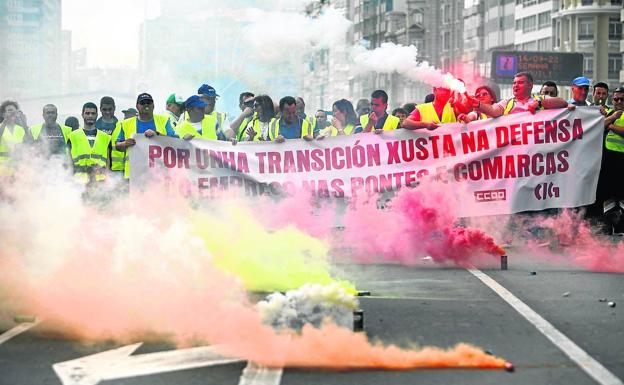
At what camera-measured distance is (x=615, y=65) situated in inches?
3634

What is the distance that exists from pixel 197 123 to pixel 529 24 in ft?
299

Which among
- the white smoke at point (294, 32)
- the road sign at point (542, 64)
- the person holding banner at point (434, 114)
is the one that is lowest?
the person holding banner at point (434, 114)

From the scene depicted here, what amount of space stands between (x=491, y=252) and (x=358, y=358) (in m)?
6.37

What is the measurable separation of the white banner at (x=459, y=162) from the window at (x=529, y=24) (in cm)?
8916

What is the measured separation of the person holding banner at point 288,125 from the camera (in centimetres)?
1562

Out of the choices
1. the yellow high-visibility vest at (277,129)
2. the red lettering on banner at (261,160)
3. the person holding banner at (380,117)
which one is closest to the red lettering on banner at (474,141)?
the person holding banner at (380,117)

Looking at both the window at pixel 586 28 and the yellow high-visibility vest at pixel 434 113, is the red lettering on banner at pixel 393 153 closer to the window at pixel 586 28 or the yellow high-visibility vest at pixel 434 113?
the yellow high-visibility vest at pixel 434 113

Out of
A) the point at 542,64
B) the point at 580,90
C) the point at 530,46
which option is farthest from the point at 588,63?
the point at 580,90

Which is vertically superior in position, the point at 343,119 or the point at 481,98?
the point at 481,98

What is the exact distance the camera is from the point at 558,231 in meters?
15.4

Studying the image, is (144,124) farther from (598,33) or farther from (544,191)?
(598,33)

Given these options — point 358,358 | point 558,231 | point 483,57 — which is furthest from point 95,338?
point 483,57

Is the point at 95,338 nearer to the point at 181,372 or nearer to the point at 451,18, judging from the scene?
the point at 181,372

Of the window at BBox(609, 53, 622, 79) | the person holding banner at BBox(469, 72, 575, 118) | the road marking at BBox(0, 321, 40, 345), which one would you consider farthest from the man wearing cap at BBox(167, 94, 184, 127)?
the window at BBox(609, 53, 622, 79)
